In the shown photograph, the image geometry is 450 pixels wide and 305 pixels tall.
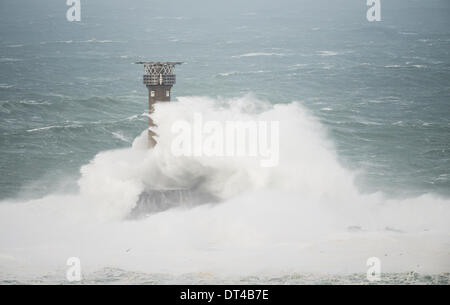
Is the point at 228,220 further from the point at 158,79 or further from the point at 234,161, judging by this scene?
the point at 158,79

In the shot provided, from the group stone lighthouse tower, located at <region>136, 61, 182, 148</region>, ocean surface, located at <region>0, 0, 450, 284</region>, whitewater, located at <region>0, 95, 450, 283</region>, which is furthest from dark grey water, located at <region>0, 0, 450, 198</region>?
stone lighthouse tower, located at <region>136, 61, 182, 148</region>

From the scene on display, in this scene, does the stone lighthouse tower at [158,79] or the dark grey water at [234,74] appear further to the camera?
the dark grey water at [234,74]

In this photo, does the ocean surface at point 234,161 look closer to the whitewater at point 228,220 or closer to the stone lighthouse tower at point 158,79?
the whitewater at point 228,220

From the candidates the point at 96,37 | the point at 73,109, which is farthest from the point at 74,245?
the point at 96,37

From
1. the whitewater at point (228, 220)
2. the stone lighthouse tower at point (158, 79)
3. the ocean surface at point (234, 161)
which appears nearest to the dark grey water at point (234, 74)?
the ocean surface at point (234, 161)

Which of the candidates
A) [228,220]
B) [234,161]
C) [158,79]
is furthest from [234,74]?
[228,220]

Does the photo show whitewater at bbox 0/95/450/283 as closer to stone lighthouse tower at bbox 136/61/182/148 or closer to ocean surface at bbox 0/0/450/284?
ocean surface at bbox 0/0/450/284
